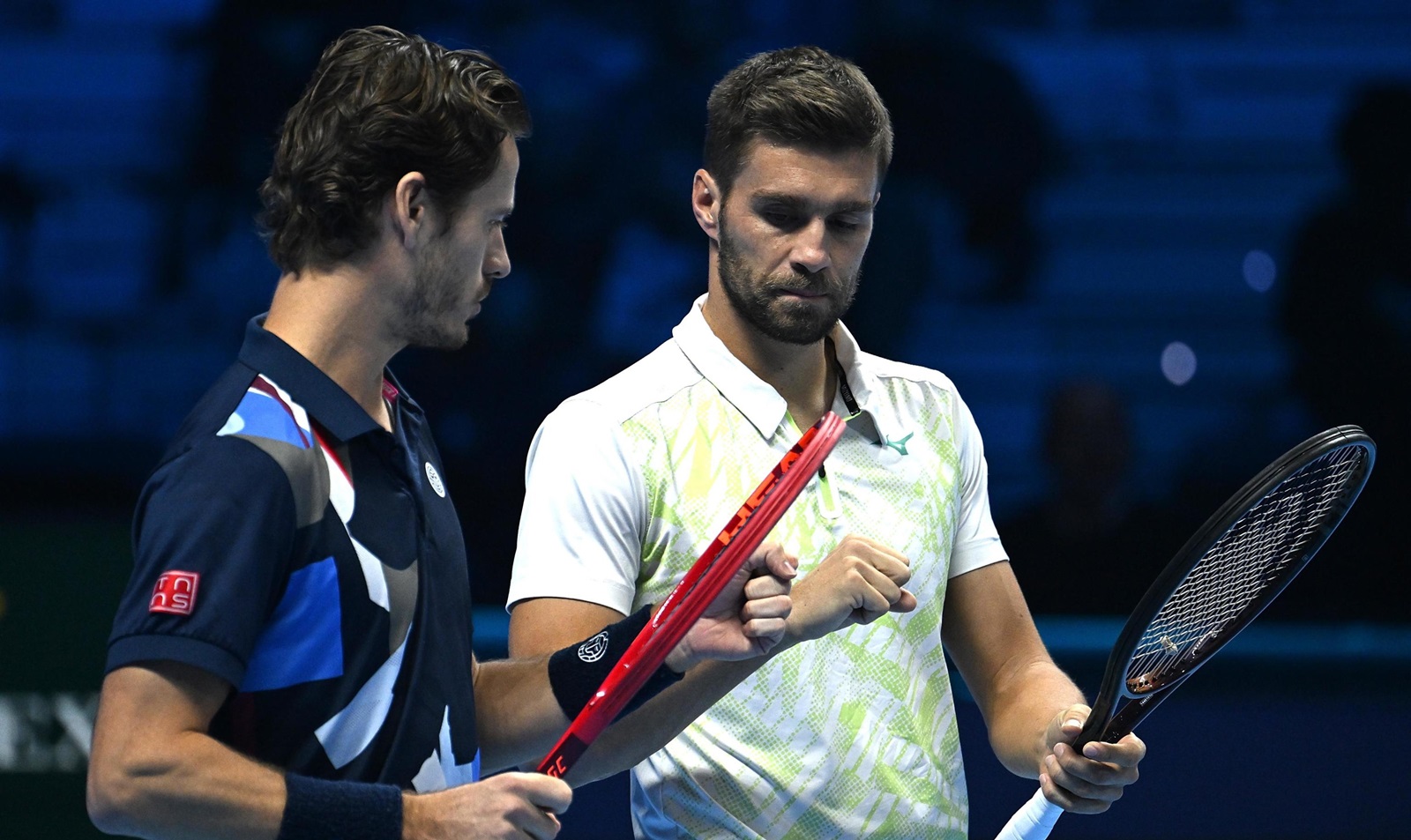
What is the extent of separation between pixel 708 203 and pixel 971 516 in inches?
22.1

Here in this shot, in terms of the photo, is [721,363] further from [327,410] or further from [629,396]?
[327,410]

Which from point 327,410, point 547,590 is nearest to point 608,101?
point 547,590

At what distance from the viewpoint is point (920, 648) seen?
6.97 feet

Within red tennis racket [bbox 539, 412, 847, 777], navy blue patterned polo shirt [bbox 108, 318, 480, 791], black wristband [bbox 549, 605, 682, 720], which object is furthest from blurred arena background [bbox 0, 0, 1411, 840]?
navy blue patterned polo shirt [bbox 108, 318, 480, 791]

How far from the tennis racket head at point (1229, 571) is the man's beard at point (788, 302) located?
550mm

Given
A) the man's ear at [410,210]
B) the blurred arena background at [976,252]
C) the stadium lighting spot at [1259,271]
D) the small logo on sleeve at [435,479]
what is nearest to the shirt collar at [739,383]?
the small logo on sleeve at [435,479]

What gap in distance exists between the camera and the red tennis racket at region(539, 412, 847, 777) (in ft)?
5.56

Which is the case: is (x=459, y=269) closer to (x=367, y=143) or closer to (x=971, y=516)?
(x=367, y=143)

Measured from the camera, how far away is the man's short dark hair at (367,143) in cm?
164

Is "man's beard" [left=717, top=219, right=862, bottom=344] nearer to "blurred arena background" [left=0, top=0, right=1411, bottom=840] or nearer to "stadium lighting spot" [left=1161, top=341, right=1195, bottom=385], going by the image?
"blurred arena background" [left=0, top=0, right=1411, bottom=840]

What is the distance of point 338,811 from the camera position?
1462 millimetres

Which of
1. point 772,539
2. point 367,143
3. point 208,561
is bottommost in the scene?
point 772,539

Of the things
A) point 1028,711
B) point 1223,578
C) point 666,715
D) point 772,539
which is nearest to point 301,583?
point 666,715

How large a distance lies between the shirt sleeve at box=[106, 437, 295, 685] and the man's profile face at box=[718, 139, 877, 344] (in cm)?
84
